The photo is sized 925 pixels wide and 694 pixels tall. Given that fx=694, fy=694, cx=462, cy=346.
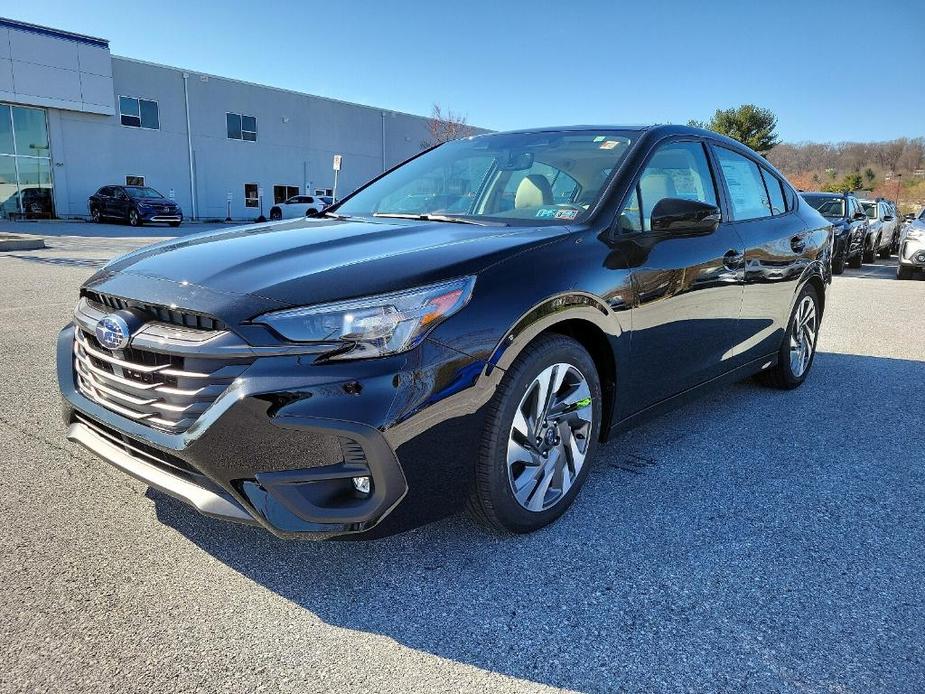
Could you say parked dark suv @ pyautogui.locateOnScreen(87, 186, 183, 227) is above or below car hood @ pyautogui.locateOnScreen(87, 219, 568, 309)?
below

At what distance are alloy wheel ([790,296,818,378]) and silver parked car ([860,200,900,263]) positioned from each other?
1316 cm

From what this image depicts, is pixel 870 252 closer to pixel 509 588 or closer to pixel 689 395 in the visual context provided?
pixel 689 395

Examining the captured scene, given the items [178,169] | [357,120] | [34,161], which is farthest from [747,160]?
[357,120]

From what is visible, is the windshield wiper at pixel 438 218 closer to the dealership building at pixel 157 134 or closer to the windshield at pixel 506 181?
the windshield at pixel 506 181

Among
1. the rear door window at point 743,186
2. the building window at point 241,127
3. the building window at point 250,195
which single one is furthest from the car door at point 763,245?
the building window at point 250,195

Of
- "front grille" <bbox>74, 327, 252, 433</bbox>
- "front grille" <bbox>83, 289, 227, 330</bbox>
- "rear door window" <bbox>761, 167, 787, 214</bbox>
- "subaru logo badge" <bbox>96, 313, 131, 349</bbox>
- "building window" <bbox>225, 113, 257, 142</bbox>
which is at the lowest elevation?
"front grille" <bbox>74, 327, 252, 433</bbox>

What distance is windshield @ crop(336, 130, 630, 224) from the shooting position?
10.4 feet

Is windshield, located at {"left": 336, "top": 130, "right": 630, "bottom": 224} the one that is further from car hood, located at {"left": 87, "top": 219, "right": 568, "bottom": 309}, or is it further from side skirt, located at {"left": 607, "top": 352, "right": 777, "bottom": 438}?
side skirt, located at {"left": 607, "top": 352, "right": 777, "bottom": 438}

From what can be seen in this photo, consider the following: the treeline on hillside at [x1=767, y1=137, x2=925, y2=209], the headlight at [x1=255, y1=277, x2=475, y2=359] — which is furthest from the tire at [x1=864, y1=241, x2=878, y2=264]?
the treeline on hillside at [x1=767, y1=137, x2=925, y2=209]

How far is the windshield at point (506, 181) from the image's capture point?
316 cm

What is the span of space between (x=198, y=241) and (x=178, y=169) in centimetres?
3300

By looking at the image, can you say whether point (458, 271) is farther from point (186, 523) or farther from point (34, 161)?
point (34, 161)

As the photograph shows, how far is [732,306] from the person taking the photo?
3.73 meters

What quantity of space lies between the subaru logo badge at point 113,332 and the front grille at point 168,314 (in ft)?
0.22
